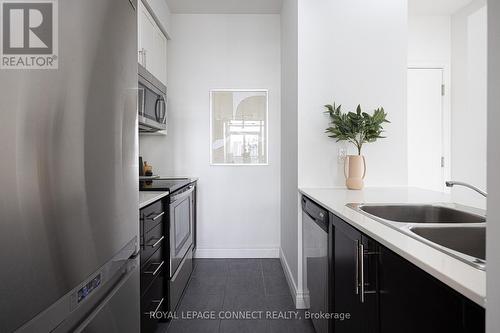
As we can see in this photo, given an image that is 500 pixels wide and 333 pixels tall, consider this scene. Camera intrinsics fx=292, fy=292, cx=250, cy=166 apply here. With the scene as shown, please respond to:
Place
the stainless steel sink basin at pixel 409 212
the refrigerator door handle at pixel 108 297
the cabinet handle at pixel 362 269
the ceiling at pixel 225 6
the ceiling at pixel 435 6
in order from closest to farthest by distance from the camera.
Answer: the refrigerator door handle at pixel 108 297, the cabinet handle at pixel 362 269, the stainless steel sink basin at pixel 409 212, the ceiling at pixel 435 6, the ceiling at pixel 225 6

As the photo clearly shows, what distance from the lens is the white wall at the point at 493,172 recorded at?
0.45 meters

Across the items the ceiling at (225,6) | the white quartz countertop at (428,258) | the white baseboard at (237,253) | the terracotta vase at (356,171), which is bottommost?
the white baseboard at (237,253)

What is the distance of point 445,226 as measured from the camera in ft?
3.26

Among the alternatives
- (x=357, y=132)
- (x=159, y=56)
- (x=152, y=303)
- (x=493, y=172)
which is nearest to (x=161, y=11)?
(x=159, y=56)

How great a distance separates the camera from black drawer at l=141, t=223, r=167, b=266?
1.54 metres

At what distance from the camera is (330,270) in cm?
148

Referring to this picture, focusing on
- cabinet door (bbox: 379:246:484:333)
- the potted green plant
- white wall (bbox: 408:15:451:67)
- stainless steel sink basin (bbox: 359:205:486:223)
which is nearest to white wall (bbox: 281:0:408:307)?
the potted green plant

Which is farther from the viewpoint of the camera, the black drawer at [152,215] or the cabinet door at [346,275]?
the black drawer at [152,215]

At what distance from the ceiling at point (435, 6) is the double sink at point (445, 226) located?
95.6 inches

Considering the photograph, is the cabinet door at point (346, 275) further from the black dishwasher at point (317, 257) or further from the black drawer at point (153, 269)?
the black drawer at point (153, 269)

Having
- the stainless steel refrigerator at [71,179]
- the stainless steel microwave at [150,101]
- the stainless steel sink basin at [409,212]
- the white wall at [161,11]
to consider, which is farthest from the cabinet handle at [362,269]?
the white wall at [161,11]

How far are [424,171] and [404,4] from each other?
1.71 m

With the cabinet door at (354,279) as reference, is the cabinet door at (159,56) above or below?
above

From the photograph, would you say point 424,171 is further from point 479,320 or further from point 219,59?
point 479,320
